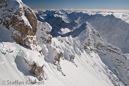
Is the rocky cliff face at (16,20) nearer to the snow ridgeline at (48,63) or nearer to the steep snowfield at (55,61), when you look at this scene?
the steep snowfield at (55,61)

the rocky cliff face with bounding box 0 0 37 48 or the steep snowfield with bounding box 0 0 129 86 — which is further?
the rocky cliff face with bounding box 0 0 37 48

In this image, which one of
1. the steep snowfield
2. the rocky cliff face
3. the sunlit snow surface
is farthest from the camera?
the rocky cliff face

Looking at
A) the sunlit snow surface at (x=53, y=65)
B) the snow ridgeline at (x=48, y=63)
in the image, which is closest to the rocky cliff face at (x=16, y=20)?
the sunlit snow surface at (x=53, y=65)

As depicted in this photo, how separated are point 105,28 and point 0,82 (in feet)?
407

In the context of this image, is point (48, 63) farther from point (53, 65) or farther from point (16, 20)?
point (16, 20)

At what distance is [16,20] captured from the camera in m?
23.2

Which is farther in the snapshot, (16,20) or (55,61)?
(55,61)

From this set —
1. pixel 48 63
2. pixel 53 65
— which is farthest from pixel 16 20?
pixel 53 65

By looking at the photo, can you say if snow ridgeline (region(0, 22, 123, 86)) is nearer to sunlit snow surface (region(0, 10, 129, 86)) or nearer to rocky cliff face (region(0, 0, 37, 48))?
sunlit snow surface (region(0, 10, 129, 86))

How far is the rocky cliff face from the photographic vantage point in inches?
913

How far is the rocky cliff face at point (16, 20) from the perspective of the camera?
2319cm

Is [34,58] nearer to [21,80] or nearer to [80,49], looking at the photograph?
[21,80]

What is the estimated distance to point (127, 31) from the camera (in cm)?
10306

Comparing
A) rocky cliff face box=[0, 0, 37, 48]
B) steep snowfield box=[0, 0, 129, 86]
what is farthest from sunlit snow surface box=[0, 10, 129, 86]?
rocky cliff face box=[0, 0, 37, 48]
